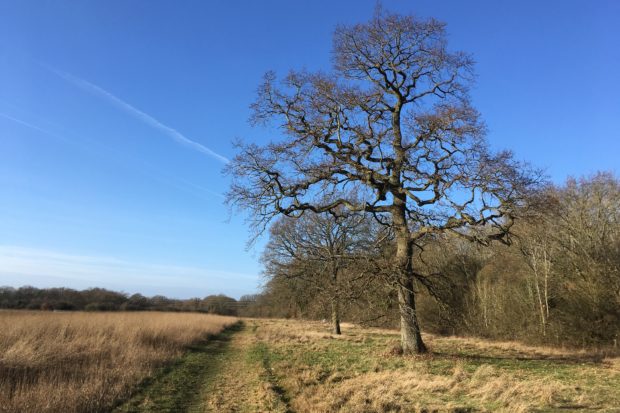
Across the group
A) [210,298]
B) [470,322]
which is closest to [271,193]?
[470,322]

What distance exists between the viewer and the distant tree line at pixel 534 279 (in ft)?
55.2

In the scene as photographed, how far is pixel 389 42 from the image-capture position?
692 inches

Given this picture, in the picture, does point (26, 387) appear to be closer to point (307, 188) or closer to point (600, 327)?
point (307, 188)

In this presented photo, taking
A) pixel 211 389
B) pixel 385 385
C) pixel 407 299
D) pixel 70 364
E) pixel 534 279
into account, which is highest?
pixel 534 279

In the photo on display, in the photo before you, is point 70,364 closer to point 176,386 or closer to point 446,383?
point 176,386

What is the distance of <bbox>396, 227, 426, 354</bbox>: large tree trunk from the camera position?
Result: 16188 mm

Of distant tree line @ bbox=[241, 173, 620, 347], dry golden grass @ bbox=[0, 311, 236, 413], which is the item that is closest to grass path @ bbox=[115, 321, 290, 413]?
dry golden grass @ bbox=[0, 311, 236, 413]

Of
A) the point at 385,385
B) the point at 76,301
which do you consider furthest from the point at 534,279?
the point at 76,301

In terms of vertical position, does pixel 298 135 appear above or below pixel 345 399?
above

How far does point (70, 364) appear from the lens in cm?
1239

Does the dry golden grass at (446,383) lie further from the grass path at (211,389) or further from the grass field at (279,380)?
the grass path at (211,389)

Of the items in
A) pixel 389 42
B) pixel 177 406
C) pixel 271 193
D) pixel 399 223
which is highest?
pixel 389 42

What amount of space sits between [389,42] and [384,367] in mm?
12148

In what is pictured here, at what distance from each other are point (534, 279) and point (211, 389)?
2090cm
